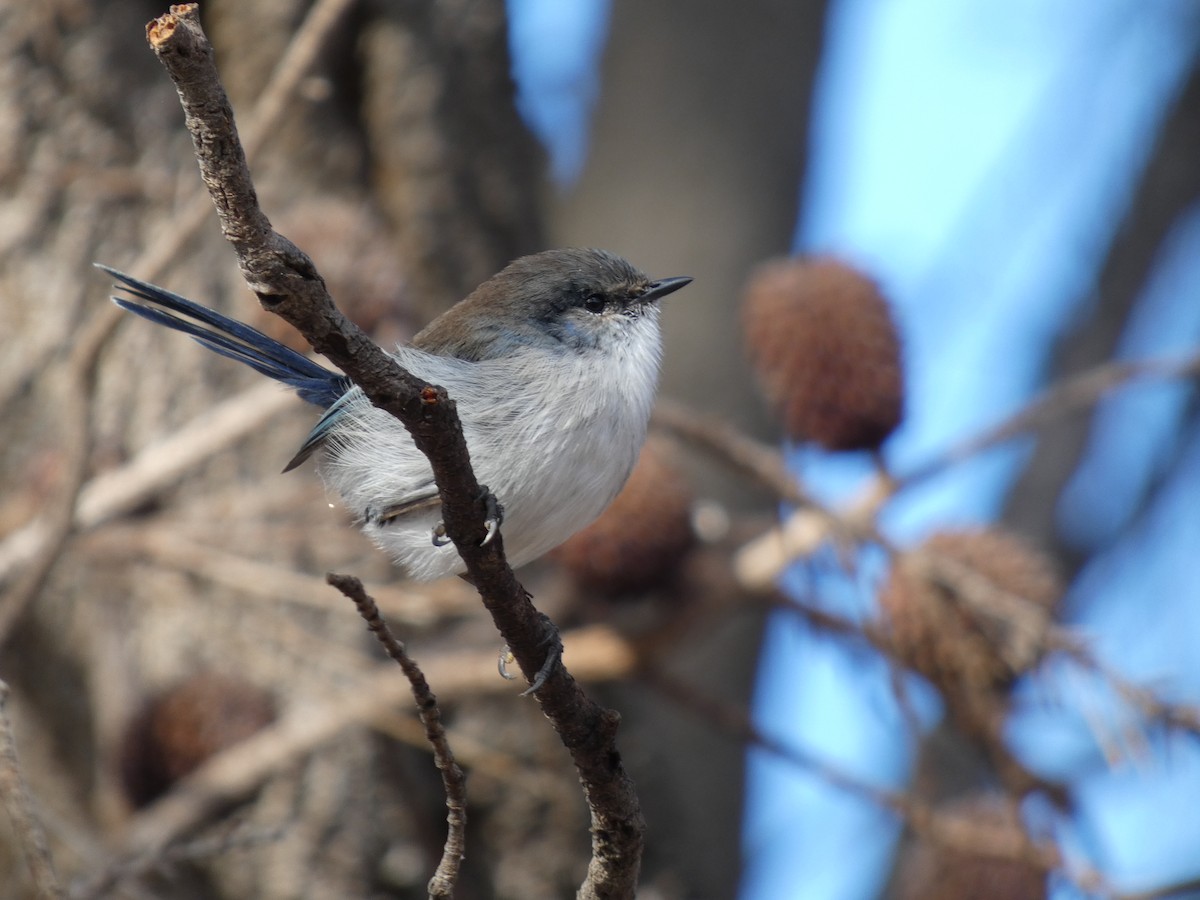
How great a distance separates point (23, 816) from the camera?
139cm

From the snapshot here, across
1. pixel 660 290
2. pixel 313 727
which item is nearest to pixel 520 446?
pixel 660 290

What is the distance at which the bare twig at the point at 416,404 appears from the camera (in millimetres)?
1257

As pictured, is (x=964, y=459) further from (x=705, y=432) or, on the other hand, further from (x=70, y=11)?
(x=70, y=11)

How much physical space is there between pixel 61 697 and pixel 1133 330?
13.9ft

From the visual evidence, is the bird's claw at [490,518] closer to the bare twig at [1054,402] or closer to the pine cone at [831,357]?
the pine cone at [831,357]

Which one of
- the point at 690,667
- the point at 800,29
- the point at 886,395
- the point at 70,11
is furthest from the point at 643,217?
the point at 886,395

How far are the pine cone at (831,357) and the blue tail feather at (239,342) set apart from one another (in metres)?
1.10

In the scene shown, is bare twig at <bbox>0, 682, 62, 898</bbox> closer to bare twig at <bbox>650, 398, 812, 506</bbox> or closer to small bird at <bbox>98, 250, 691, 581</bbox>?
small bird at <bbox>98, 250, 691, 581</bbox>

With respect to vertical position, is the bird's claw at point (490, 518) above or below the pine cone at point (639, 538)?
below

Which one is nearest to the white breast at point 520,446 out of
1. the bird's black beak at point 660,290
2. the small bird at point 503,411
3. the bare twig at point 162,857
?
A: the small bird at point 503,411

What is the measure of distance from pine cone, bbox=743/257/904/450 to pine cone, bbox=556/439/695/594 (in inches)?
13.1

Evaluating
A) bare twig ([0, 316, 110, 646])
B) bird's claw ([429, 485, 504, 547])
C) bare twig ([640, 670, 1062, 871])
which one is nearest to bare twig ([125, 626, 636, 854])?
bare twig ([640, 670, 1062, 871])

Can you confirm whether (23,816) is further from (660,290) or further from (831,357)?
(831,357)

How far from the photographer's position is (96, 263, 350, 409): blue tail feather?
6.41 feet
